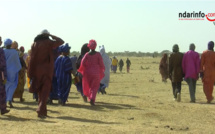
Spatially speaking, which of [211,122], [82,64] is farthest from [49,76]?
[211,122]

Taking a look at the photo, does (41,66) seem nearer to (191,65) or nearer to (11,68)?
(11,68)

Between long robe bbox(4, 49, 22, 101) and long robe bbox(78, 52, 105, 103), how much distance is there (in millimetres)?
1954

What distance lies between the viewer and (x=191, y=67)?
13.9m

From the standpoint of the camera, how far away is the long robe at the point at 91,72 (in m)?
12.2

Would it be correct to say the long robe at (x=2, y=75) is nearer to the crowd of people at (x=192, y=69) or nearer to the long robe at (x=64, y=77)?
the long robe at (x=64, y=77)

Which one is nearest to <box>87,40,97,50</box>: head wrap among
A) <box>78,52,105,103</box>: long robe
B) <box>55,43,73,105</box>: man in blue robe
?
<box>78,52,105,103</box>: long robe

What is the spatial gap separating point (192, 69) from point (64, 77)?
455 centimetres

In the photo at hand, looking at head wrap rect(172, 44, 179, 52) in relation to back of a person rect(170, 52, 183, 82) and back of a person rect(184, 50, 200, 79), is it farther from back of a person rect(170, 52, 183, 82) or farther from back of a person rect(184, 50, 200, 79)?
back of a person rect(184, 50, 200, 79)

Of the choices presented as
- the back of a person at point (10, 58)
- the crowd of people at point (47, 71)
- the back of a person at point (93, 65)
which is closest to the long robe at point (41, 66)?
the crowd of people at point (47, 71)

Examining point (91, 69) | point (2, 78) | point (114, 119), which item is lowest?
point (114, 119)

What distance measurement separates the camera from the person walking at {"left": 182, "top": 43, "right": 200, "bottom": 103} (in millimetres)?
13953

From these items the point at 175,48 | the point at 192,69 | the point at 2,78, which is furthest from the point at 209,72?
the point at 2,78

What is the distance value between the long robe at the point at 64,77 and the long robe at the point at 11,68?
118 centimetres

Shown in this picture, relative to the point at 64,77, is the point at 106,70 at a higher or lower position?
higher
